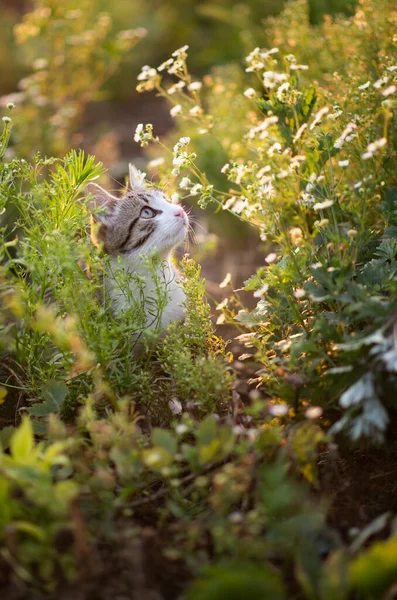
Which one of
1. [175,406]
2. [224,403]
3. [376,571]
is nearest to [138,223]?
[175,406]

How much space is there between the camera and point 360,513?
5.39 feet

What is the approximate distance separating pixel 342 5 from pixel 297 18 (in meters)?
1.21

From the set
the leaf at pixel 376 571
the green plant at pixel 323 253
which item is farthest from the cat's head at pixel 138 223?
the leaf at pixel 376 571

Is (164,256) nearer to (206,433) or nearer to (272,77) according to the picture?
(272,77)

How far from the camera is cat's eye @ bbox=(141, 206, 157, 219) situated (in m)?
A: 2.59

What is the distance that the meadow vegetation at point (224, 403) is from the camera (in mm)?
1305

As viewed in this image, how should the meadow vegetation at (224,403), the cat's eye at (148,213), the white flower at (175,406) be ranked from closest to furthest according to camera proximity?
the meadow vegetation at (224,403) → the white flower at (175,406) → the cat's eye at (148,213)

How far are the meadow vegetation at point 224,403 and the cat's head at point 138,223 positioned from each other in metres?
0.26

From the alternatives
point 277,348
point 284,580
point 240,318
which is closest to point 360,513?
point 284,580

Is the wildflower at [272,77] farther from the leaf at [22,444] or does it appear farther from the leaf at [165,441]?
the leaf at [22,444]

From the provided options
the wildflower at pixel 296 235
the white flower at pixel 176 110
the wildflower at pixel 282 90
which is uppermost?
the wildflower at pixel 282 90

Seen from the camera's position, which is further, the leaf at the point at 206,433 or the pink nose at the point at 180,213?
the pink nose at the point at 180,213

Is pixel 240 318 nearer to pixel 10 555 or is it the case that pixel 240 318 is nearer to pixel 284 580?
pixel 284 580

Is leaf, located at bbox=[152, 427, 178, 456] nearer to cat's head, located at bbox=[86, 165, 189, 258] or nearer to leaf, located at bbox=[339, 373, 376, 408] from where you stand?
leaf, located at bbox=[339, 373, 376, 408]
